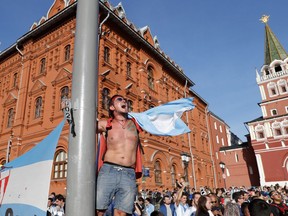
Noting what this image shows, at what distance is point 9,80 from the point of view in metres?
23.0

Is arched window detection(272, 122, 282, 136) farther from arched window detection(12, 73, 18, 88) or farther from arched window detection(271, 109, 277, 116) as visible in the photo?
arched window detection(12, 73, 18, 88)

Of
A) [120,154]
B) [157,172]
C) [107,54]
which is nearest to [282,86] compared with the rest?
[157,172]

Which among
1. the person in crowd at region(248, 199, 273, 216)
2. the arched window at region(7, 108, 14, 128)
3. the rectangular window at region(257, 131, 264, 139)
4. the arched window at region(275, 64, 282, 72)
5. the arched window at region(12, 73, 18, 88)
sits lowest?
the person in crowd at region(248, 199, 273, 216)

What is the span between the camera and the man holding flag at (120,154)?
8.53 feet

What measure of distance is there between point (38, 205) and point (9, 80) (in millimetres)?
23709

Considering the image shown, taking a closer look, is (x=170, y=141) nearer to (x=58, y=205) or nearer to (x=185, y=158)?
(x=185, y=158)

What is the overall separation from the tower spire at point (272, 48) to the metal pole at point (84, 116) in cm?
4681

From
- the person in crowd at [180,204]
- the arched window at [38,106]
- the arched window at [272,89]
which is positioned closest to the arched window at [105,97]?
the arched window at [38,106]

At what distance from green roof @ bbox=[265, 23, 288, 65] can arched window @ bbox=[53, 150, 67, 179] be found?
39.7 meters

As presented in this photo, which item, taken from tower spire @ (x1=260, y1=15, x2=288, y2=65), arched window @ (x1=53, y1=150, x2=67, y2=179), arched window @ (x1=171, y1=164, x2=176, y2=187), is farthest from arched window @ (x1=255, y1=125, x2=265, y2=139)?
arched window @ (x1=53, y1=150, x2=67, y2=179)

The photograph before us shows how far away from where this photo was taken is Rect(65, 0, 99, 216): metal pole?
206 centimetres

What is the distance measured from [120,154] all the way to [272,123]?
4063 cm

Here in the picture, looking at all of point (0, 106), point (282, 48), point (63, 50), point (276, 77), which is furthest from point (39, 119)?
point (282, 48)

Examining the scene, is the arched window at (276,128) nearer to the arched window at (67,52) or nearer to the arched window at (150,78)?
the arched window at (150,78)
